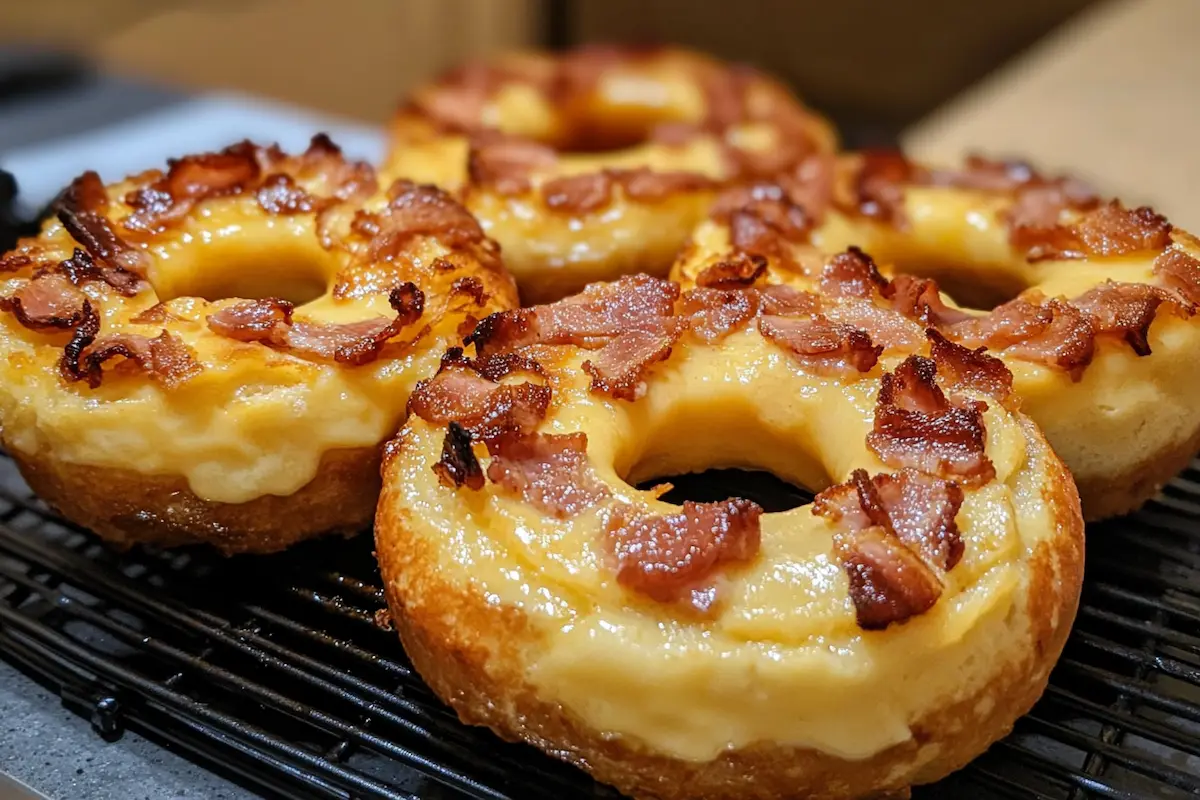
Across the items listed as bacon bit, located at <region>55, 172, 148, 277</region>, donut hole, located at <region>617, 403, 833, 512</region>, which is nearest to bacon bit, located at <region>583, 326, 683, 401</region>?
donut hole, located at <region>617, 403, 833, 512</region>

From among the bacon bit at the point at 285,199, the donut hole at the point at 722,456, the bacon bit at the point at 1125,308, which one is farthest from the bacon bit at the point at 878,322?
the bacon bit at the point at 285,199

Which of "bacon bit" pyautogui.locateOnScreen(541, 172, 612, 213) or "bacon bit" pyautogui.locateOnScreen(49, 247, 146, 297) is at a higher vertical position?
"bacon bit" pyautogui.locateOnScreen(49, 247, 146, 297)

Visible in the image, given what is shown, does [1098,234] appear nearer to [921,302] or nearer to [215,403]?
[921,302]

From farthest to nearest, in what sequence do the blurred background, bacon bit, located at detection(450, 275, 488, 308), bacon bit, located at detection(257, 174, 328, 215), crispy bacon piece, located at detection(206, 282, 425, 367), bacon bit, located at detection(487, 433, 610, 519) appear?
the blurred background
bacon bit, located at detection(257, 174, 328, 215)
bacon bit, located at detection(450, 275, 488, 308)
crispy bacon piece, located at detection(206, 282, 425, 367)
bacon bit, located at detection(487, 433, 610, 519)

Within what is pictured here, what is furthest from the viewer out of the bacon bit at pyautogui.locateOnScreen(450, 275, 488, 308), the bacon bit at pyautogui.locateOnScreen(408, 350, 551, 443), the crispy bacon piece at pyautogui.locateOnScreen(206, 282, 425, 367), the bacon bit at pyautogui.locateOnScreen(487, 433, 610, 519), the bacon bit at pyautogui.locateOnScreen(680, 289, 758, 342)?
the bacon bit at pyautogui.locateOnScreen(450, 275, 488, 308)

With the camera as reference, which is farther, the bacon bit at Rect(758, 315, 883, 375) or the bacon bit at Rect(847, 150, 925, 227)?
the bacon bit at Rect(847, 150, 925, 227)

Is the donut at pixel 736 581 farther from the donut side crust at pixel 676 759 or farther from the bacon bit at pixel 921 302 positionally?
the bacon bit at pixel 921 302

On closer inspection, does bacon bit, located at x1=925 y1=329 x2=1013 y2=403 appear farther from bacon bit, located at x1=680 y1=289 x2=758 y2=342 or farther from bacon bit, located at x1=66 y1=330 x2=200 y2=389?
bacon bit, located at x1=66 y1=330 x2=200 y2=389

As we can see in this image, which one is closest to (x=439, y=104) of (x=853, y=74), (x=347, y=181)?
(x=347, y=181)
